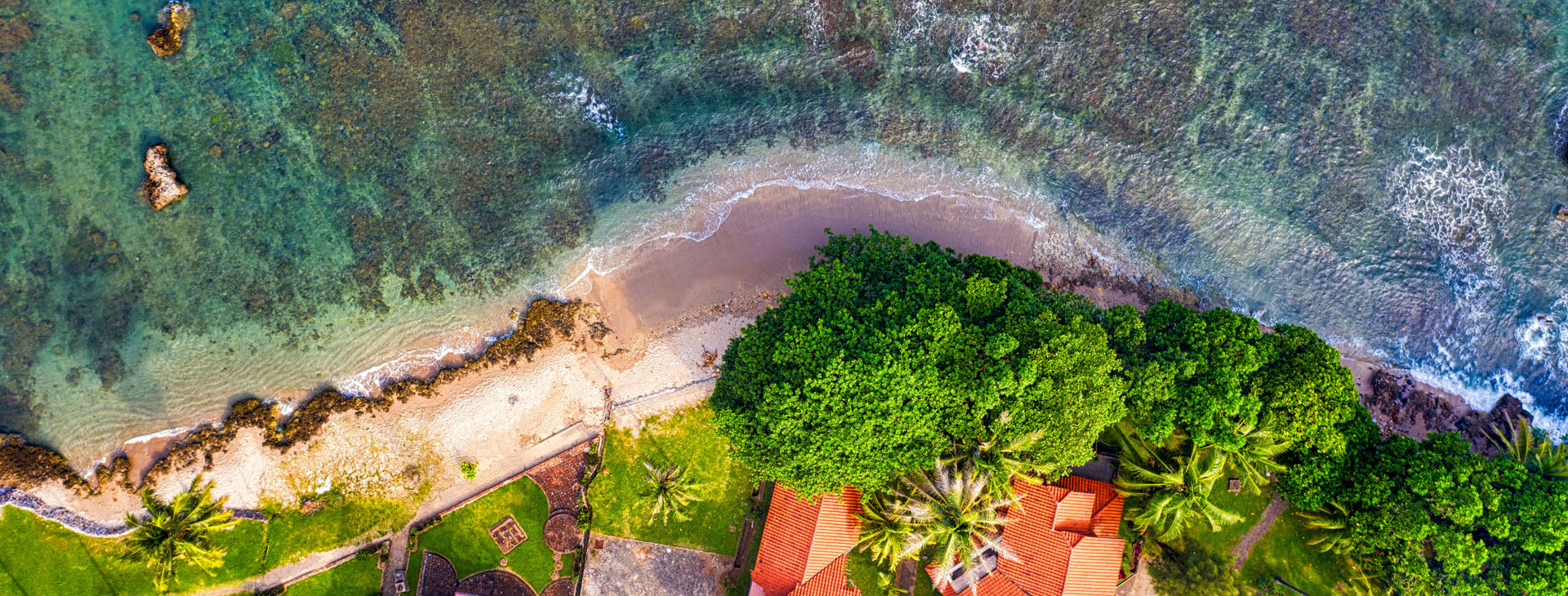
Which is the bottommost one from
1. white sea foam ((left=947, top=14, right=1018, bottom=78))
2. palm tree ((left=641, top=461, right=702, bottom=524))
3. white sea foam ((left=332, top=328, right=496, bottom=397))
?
palm tree ((left=641, top=461, right=702, bottom=524))

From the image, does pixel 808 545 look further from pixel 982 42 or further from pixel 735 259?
pixel 982 42

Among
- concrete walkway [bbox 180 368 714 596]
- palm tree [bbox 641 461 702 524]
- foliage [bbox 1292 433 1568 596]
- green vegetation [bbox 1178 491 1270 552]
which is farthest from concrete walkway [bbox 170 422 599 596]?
foliage [bbox 1292 433 1568 596]

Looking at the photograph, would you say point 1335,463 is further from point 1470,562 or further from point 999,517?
point 999,517

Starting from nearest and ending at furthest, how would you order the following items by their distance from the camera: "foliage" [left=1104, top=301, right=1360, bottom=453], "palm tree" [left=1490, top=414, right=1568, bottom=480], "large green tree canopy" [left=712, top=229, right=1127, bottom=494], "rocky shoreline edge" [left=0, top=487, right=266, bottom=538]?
"large green tree canopy" [left=712, top=229, right=1127, bottom=494], "foliage" [left=1104, top=301, right=1360, bottom=453], "palm tree" [left=1490, top=414, right=1568, bottom=480], "rocky shoreline edge" [left=0, top=487, right=266, bottom=538]

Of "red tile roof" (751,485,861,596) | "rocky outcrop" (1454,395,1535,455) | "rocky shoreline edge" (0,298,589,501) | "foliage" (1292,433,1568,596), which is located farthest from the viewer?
"rocky outcrop" (1454,395,1535,455)

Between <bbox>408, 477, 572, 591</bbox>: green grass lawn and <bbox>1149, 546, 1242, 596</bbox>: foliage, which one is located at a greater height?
<bbox>408, 477, 572, 591</bbox>: green grass lawn

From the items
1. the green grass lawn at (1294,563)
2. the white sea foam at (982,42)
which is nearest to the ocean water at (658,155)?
the white sea foam at (982,42)

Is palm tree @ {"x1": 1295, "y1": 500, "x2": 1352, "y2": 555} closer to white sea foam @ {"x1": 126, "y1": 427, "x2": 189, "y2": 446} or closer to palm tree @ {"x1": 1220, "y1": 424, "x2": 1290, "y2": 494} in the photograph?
palm tree @ {"x1": 1220, "y1": 424, "x2": 1290, "y2": 494}
